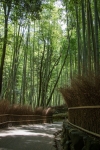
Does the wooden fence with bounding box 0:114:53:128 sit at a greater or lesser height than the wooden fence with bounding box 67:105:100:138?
lesser

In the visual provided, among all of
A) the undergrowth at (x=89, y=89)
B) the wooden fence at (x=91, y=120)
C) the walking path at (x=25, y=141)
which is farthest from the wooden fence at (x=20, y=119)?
the undergrowth at (x=89, y=89)

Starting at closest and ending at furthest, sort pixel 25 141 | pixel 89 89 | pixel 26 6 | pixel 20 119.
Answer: pixel 89 89
pixel 25 141
pixel 26 6
pixel 20 119

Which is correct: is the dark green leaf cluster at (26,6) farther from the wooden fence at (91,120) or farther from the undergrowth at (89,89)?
the wooden fence at (91,120)

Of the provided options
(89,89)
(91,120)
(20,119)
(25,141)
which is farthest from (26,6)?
(20,119)

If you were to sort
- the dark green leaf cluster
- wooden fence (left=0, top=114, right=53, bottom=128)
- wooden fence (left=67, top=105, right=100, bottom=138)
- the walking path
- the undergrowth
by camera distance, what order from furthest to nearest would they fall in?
wooden fence (left=0, top=114, right=53, bottom=128) < the dark green leaf cluster < the walking path < the undergrowth < wooden fence (left=67, top=105, right=100, bottom=138)

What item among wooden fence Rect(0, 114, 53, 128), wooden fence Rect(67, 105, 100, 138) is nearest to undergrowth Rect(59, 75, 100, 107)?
wooden fence Rect(67, 105, 100, 138)

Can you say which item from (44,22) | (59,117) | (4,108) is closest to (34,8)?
(4,108)

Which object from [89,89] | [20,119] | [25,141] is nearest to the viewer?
[89,89]

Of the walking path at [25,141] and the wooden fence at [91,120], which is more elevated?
the wooden fence at [91,120]

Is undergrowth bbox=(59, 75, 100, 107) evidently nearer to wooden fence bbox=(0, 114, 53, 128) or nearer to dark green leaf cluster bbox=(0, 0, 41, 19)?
dark green leaf cluster bbox=(0, 0, 41, 19)

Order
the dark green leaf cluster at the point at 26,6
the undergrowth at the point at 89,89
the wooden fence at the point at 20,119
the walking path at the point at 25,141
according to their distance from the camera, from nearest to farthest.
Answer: the undergrowth at the point at 89,89
the walking path at the point at 25,141
the dark green leaf cluster at the point at 26,6
the wooden fence at the point at 20,119

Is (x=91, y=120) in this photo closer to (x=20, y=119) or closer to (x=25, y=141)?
(x=25, y=141)

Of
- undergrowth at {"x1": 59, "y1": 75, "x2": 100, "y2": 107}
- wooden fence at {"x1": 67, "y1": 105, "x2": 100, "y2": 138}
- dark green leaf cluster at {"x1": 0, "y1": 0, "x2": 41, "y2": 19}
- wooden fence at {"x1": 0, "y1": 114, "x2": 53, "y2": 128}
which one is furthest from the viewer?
wooden fence at {"x1": 0, "y1": 114, "x2": 53, "y2": 128}

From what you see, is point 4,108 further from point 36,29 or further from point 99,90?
point 36,29
